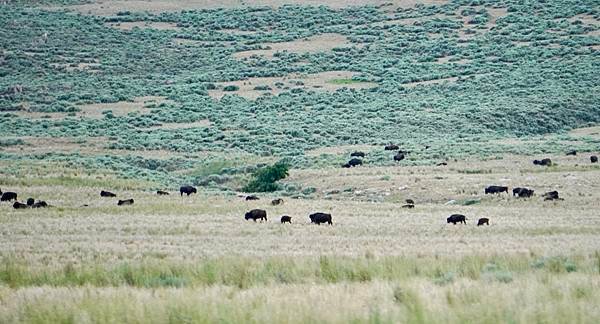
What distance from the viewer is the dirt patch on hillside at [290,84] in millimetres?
85000

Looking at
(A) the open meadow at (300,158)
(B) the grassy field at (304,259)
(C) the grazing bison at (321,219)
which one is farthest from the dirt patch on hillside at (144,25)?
(C) the grazing bison at (321,219)

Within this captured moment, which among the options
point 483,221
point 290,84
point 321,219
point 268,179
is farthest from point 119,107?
point 483,221

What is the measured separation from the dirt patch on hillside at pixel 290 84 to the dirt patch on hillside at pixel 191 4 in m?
30.2

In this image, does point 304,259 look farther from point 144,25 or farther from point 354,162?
point 144,25

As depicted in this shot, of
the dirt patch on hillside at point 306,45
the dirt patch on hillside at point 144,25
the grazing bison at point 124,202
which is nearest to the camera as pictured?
the grazing bison at point 124,202

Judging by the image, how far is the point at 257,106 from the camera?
79.0m

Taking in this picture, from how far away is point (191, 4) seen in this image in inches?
4902

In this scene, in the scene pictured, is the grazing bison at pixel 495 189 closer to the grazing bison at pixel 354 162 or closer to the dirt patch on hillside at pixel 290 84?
the grazing bison at pixel 354 162

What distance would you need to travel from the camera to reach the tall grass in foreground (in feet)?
46.6

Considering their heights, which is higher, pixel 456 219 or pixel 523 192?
pixel 523 192

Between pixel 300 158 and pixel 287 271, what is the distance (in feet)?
130

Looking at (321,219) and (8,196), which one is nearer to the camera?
(321,219)

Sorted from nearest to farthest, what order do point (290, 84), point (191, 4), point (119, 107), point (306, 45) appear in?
1. point (119, 107)
2. point (290, 84)
3. point (306, 45)
4. point (191, 4)

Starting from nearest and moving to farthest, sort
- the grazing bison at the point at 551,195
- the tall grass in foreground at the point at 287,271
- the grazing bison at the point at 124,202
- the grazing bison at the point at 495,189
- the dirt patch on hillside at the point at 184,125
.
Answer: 1. the tall grass in foreground at the point at 287,271
2. the grazing bison at the point at 124,202
3. the grazing bison at the point at 551,195
4. the grazing bison at the point at 495,189
5. the dirt patch on hillside at the point at 184,125
